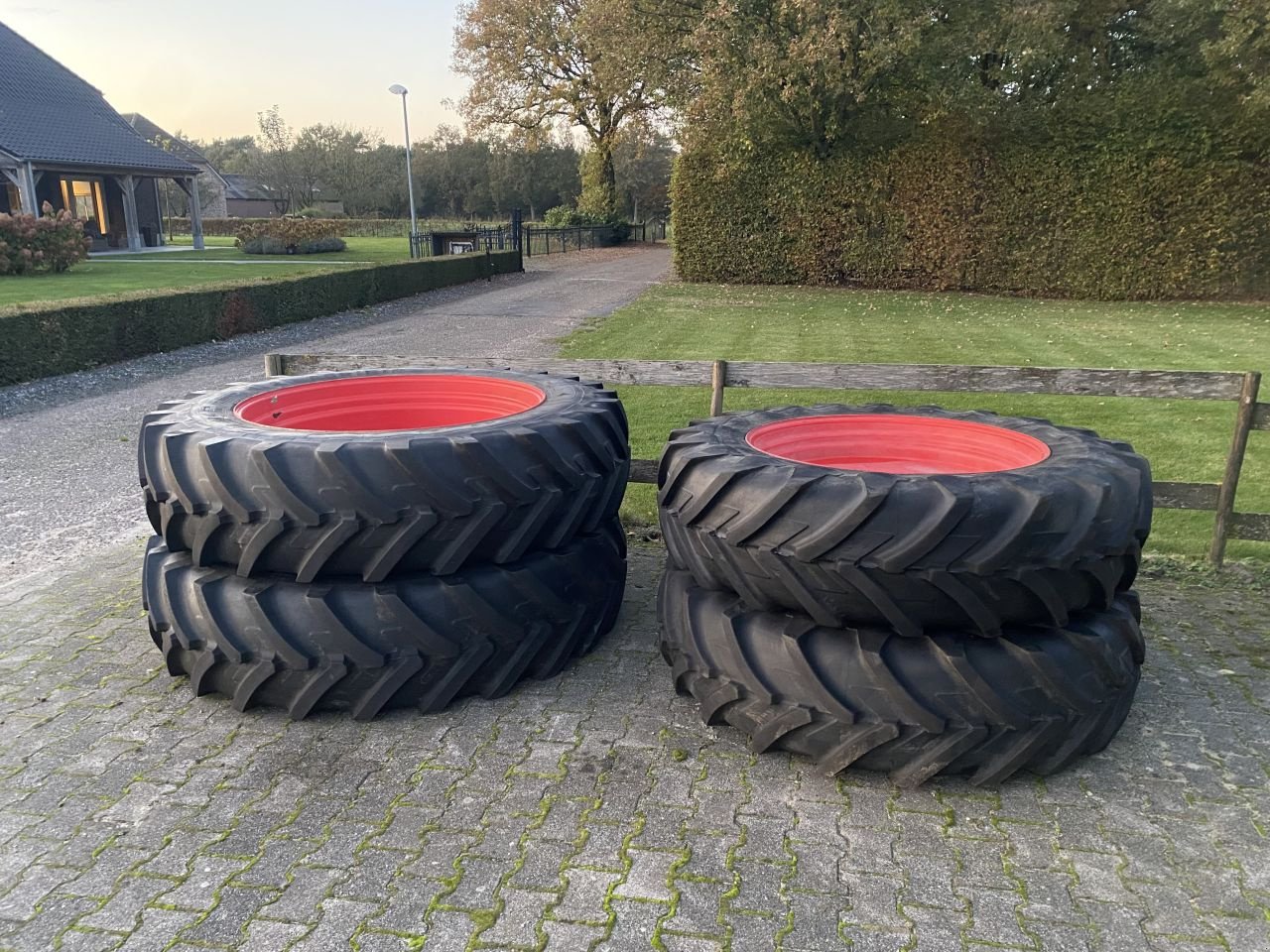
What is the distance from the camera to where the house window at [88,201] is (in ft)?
104

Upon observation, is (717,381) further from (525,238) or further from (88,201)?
(88,201)

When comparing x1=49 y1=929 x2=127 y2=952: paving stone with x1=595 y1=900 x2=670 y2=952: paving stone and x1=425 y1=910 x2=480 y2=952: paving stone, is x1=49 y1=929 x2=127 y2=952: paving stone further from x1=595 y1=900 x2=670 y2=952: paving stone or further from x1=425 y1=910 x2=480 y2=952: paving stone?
x1=595 y1=900 x2=670 y2=952: paving stone

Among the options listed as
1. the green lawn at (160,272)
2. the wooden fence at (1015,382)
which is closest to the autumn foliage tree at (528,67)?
the green lawn at (160,272)

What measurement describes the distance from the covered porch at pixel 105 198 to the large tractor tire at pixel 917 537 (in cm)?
3282

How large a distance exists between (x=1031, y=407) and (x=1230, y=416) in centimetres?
185

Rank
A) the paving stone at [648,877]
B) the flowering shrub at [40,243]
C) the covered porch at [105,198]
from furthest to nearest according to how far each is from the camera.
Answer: the covered porch at [105,198] < the flowering shrub at [40,243] < the paving stone at [648,877]

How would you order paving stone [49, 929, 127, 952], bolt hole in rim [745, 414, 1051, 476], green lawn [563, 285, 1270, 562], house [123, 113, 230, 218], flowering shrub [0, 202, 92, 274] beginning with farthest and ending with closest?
house [123, 113, 230, 218], flowering shrub [0, 202, 92, 274], green lawn [563, 285, 1270, 562], bolt hole in rim [745, 414, 1051, 476], paving stone [49, 929, 127, 952]

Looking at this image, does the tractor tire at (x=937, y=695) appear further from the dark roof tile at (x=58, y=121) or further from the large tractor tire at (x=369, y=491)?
the dark roof tile at (x=58, y=121)

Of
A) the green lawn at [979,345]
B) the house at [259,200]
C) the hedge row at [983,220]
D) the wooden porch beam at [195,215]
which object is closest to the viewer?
the green lawn at [979,345]

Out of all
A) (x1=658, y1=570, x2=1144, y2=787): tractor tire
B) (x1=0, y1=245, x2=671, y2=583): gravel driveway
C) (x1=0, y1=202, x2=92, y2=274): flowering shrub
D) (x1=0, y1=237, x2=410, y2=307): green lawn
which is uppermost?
(x1=0, y1=202, x2=92, y2=274): flowering shrub

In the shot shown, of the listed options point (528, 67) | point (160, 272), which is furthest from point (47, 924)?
point (528, 67)

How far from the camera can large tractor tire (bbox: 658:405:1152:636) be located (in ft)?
9.16

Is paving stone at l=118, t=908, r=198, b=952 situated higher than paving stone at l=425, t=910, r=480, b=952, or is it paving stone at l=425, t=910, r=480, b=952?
paving stone at l=425, t=910, r=480, b=952

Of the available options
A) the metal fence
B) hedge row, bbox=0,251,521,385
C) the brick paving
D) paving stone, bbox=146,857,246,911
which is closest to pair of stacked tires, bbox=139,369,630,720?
the brick paving
